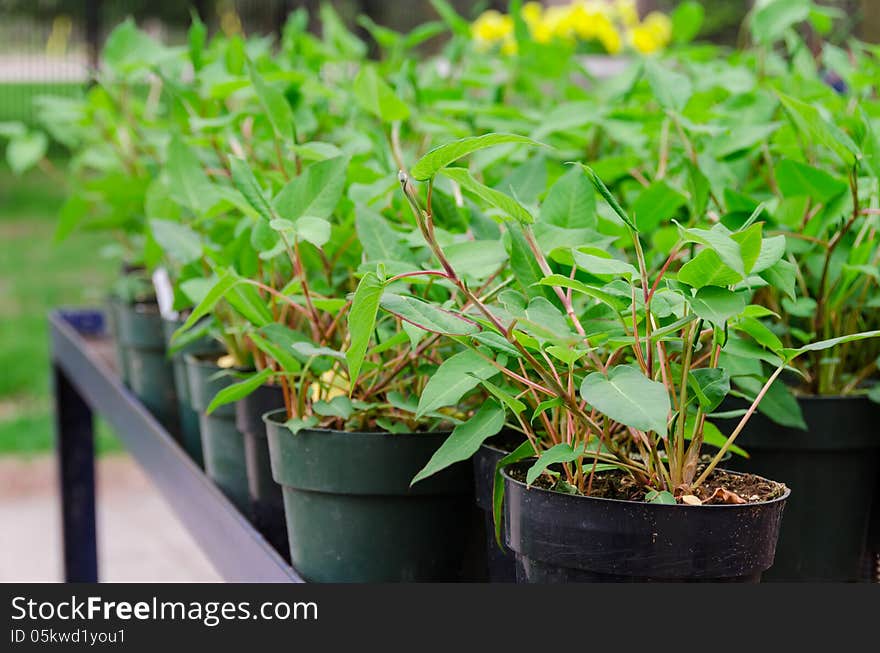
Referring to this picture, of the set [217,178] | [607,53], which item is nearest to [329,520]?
[217,178]

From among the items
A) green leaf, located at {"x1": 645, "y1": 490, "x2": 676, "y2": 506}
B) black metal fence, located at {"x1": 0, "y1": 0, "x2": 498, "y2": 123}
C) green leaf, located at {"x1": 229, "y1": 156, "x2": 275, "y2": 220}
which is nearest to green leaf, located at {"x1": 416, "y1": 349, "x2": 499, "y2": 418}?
green leaf, located at {"x1": 645, "y1": 490, "x2": 676, "y2": 506}

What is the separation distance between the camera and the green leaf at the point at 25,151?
139cm

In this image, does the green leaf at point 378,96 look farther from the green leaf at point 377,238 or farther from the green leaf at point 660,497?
the green leaf at point 660,497

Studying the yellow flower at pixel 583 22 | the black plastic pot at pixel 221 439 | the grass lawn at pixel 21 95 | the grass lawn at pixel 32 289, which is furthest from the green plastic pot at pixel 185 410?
the grass lawn at pixel 21 95

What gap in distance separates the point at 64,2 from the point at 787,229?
303 inches

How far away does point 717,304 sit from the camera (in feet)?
1.80

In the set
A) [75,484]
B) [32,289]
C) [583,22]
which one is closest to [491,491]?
[75,484]

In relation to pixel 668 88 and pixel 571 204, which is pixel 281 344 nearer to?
pixel 571 204

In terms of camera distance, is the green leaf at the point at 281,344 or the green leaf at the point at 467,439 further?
the green leaf at the point at 281,344

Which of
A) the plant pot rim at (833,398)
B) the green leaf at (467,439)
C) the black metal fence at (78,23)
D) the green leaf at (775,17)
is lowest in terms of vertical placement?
the green leaf at (467,439)

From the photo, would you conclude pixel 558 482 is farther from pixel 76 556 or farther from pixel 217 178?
pixel 76 556

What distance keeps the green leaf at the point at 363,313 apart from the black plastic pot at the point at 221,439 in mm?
386

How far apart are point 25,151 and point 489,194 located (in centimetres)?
103

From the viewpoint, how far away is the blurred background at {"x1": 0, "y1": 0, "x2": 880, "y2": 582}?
101 inches
